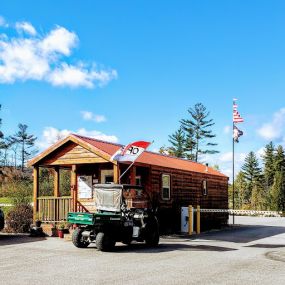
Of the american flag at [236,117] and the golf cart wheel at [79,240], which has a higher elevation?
the american flag at [236,117]

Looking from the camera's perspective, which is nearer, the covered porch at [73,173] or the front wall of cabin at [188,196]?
the covered porch at [73,173]

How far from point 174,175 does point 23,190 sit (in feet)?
29.9

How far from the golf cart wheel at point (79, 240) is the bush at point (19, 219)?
7.29 meters

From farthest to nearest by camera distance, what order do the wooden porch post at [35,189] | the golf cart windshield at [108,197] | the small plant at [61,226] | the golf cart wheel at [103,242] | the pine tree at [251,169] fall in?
the pine tree at [251,169]
the wooden porch post at [35,189]
the small plant at [61,226]
the golf cart windshield at [108,197]
the golf cart wheel at [103,242]

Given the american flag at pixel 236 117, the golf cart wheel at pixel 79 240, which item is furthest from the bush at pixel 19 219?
the american flag at pixel 236 117

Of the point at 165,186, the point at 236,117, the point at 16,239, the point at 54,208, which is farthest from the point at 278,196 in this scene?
the point at 16,239

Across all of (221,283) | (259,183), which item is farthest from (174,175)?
(259,183)

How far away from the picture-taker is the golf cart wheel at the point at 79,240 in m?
15.9

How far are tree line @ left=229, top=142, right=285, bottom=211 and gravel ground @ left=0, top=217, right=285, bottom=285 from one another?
104 ft

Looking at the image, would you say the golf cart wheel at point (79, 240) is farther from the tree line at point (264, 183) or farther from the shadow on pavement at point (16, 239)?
the tree line at point (264, 183)

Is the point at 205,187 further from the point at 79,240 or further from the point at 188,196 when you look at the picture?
the point at 79,240

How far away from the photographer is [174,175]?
80.7 feet

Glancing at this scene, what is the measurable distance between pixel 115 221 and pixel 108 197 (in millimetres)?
1626

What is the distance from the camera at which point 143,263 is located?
489 inches
